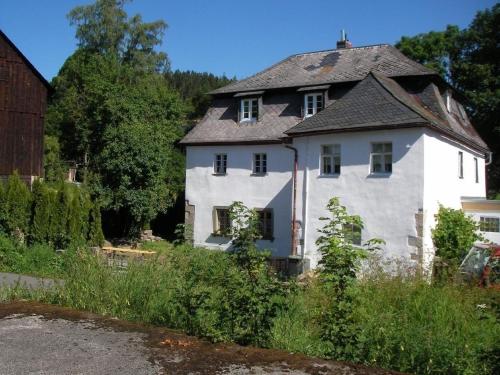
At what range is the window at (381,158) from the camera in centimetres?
1700

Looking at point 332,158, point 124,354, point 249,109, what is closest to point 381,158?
point 332,158

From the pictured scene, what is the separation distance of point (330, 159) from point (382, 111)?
7.88 feet

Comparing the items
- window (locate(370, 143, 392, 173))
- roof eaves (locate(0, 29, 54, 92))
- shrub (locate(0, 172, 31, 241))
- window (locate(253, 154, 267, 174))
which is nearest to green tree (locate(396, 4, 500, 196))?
window (locate(253, 154, 267, 174))

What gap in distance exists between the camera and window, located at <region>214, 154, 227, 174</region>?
2398 cm

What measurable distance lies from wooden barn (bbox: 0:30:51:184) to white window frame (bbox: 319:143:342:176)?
518 inches

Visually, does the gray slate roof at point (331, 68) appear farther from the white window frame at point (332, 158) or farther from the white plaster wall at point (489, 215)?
the white plaster wall at point (489, 215)

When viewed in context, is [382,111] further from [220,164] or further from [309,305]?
[309,305]

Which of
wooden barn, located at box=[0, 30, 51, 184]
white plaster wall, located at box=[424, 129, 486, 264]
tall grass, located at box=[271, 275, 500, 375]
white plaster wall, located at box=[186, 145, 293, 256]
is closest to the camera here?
tall grass, located at box=[271, 275, 500, 375]

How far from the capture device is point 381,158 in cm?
1714

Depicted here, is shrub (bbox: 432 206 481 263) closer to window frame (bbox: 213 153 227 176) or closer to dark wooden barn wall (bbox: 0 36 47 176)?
window frame (bbox: 213 153 227 176)

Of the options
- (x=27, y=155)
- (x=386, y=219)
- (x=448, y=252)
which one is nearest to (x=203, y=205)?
(x=27, y=155)

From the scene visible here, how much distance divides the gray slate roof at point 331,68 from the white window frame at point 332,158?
4.71 m

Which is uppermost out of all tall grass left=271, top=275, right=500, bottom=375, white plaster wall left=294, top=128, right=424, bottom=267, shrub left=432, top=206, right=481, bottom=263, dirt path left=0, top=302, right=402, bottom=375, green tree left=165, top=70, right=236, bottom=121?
green tree left=165, top=70, right=236, bottom=121

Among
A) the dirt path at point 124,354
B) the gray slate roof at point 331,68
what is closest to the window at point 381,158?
the gray slate roof at point 331,68
